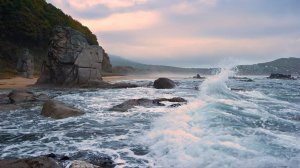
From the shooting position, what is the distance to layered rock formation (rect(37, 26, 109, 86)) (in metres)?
31.6

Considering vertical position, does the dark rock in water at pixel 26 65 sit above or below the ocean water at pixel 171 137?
above

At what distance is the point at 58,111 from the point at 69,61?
17833 millimetres

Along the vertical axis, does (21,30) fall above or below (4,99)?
above

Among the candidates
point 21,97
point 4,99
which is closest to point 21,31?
point 21,97

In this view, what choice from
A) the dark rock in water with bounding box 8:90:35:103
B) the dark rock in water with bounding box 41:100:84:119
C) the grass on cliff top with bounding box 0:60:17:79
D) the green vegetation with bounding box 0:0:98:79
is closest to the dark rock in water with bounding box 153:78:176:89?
the dark rock in water with bounding box 8:90:35:103

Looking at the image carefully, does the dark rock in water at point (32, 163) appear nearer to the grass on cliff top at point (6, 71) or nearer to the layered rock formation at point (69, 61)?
the layered rock formation at point (69, 61)

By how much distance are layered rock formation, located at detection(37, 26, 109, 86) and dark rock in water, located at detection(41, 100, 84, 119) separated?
1642cm

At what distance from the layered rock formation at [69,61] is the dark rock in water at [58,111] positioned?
1642 cm

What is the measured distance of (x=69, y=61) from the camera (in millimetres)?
31547

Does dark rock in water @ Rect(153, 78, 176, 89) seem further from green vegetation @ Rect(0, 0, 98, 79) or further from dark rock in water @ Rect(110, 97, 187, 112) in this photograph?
green vegetation @ Rect(0, 0, 98, 79)

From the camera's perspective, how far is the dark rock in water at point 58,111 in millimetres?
14242

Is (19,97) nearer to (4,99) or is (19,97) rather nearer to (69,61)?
(4,99)

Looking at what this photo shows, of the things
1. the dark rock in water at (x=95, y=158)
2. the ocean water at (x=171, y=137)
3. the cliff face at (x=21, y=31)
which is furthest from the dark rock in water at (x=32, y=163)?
the cliff face at (x=21, y=31)

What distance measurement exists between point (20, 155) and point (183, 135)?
4.53 metres
